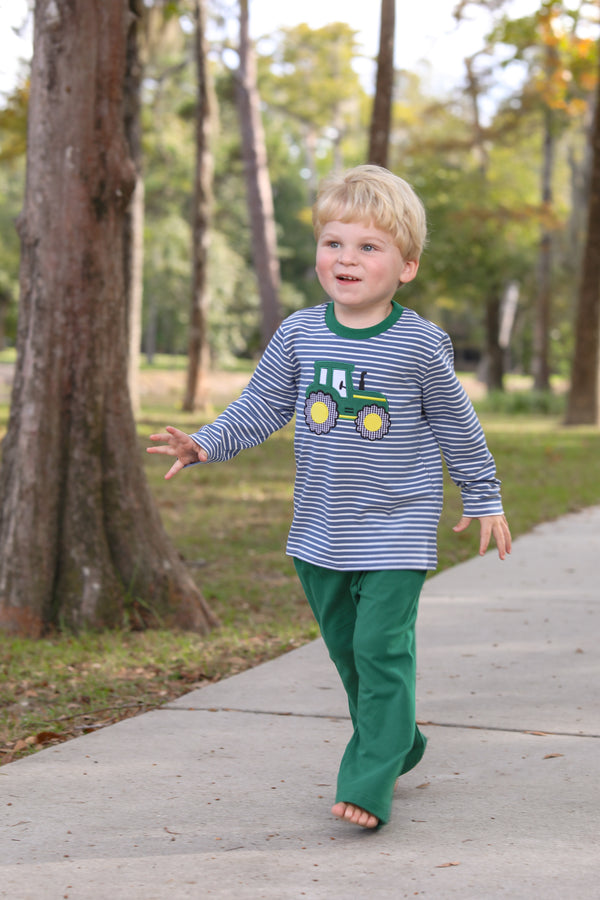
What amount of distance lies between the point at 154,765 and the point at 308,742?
56cm

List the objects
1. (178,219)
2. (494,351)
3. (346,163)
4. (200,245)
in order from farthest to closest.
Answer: (346,163) < (178,219) < (494,351) < (200,245)

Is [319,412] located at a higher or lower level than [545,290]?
lower

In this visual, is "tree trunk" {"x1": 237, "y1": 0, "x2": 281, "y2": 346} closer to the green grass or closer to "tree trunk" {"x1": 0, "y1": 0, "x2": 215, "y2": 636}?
the green grass

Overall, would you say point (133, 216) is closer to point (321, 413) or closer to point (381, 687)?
point (321, 413)

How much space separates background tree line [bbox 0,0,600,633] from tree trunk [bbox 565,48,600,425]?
0.06 meters

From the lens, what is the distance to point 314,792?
10.9 feet

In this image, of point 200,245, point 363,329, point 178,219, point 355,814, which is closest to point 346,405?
point 363,329

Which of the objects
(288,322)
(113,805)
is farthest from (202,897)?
(288,322)

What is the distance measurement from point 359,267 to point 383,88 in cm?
1308

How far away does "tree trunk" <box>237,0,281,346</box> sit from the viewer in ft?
69.3

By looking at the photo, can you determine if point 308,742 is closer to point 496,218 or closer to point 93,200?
point 93,200

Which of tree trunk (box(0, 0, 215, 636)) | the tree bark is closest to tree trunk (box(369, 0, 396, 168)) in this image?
tree trunk (box(0, 0, 215, 636))

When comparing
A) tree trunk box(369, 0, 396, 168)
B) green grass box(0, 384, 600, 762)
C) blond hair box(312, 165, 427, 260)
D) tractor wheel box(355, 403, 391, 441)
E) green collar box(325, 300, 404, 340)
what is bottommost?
green grass box(0, 384, 600, 762)

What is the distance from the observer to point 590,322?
21484 millimetres
